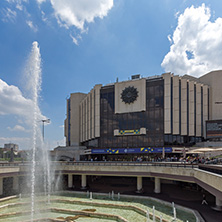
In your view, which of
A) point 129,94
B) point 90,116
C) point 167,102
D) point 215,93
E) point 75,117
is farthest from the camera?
point 75,117

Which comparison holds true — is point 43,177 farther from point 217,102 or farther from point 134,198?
point 217,102

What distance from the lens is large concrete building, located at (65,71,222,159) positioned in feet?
164

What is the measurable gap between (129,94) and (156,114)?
8859 mm

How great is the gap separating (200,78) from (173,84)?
14.6 m

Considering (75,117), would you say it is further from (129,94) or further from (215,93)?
(215,93)

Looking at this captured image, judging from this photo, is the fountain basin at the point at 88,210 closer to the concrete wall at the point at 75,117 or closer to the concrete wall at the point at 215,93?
the concrete wall at the point at 215,93

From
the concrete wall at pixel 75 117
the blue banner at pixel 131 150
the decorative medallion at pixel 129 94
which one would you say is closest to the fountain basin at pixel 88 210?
the blue banner at pixel 131 150

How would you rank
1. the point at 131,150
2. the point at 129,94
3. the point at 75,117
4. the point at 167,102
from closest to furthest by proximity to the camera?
the point at 167,102 < the point at 131,150 < the point at 129,94 < the point at 75,117

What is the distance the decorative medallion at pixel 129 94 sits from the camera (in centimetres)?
5338

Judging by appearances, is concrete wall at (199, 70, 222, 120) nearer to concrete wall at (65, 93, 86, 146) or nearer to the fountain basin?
the fountain basin

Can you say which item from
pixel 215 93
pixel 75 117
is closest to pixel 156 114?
pixel 215 93

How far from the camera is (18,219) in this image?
20750mm

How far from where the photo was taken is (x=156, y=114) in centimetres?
5100

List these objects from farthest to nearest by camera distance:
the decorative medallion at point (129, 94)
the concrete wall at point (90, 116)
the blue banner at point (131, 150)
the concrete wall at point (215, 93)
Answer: the concrete wall at point (90, 116) < the decorative medallion at point (129, 94) < the concrete wall at point (215, 93) < the blue banner at point (131, 150)
